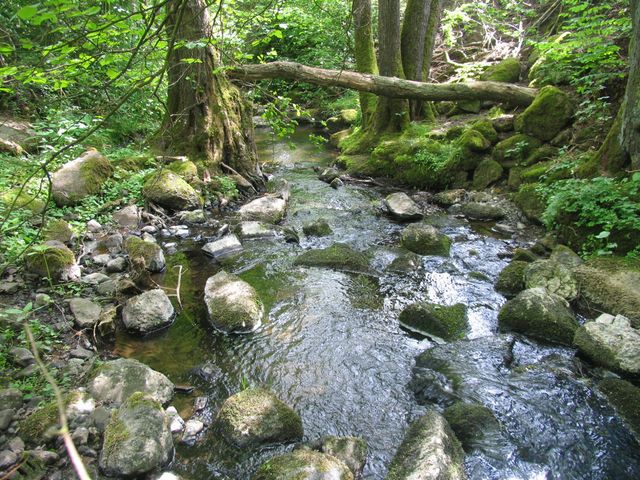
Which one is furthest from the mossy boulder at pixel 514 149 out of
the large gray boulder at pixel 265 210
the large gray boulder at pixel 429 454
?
the large gray boulder at pixel 429 454

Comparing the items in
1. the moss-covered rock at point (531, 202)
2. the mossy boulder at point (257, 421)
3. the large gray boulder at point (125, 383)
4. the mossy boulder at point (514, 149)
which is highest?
the mossy boulder at point (514, 149)

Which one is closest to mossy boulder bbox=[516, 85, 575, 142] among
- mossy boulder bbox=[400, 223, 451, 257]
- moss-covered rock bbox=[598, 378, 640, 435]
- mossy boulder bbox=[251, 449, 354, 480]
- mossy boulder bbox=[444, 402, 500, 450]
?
mossy boulder bbox=[400, 223, 451, 257]

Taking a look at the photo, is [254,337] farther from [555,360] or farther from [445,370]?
[555,360]

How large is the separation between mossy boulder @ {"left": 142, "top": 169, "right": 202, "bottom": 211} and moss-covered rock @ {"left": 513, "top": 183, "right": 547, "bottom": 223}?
19.9ft

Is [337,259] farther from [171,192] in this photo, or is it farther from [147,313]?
[171,192]

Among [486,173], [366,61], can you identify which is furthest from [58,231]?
[366,61]

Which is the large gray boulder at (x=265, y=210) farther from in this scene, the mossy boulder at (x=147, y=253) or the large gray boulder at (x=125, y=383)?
the large gray boulder at (x=125, y=383)

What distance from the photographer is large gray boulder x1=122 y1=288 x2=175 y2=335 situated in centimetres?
442

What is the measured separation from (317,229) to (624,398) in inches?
192

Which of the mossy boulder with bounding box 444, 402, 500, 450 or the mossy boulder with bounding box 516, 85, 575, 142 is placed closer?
the mossy boulder with bounding box 444, 402, 500, 450

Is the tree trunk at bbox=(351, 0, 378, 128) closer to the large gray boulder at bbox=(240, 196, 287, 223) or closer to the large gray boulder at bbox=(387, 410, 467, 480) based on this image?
the large gray boulder at bbox=(240, 196, 287, 223)

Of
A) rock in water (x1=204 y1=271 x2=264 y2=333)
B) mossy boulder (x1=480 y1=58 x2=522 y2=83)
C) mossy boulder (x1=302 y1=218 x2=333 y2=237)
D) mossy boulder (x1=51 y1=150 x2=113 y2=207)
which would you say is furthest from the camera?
mossy boulder (x1=480 y1=58 x2=522 y2=83)

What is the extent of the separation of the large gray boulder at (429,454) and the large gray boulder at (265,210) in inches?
207

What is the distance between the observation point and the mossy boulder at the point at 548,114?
7785 millimetres
